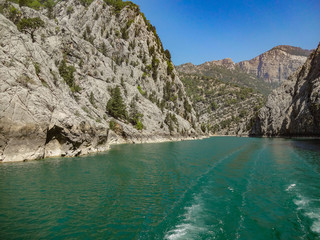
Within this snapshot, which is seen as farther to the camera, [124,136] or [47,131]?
[124,136]

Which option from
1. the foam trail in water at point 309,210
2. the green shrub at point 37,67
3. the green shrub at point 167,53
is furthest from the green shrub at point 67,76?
the green shrub at point 167,53

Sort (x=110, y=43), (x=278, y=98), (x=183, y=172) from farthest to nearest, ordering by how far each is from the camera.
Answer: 1. (x=278, y=98)
2. (x=110, y=43)
3. (x=183, y=172)

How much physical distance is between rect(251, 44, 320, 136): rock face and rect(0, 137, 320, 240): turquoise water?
8604 centimetres

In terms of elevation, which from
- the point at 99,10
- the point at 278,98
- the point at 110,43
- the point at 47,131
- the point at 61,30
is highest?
the point at 99,10

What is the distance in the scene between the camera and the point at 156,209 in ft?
46.9

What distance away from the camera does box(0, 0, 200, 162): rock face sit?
3159 centimetres

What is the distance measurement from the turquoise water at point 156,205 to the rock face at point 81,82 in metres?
10.6

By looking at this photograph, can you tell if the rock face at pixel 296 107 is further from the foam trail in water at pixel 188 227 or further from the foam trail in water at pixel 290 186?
the foam trail in water at pixel 188 227

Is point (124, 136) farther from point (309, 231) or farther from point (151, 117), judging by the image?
point (309, 231)

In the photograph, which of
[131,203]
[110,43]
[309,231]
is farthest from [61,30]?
[309,231]

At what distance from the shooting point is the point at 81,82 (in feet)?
243

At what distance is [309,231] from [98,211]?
13044 mm

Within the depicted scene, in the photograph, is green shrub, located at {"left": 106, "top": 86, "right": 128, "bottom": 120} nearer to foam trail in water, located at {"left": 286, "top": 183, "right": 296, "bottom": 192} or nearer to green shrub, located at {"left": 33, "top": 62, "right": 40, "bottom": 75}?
green shrub, located at {"left": 33, "top": 62, "right": 40, "bottom": 75}

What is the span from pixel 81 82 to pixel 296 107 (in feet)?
362
